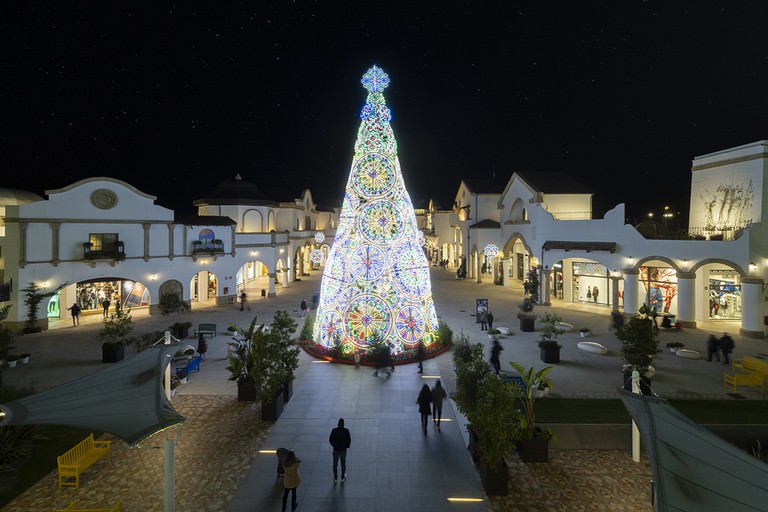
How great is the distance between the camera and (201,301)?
29.4 meters

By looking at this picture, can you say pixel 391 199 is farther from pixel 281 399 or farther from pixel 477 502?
pixel 477 502

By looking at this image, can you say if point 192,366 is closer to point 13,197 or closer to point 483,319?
point 483,319

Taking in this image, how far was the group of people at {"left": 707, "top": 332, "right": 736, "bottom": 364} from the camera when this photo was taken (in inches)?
618

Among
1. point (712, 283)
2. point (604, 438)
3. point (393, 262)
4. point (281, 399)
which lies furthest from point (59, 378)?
point (712, 283)

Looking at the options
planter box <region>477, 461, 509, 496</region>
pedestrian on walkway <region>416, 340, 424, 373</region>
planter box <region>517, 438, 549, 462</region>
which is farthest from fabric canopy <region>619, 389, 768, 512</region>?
pedestrian on walkway <region>416, 340, 424, 373</region>

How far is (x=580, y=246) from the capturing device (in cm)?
2706

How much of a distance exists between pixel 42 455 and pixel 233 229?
68.8 ft

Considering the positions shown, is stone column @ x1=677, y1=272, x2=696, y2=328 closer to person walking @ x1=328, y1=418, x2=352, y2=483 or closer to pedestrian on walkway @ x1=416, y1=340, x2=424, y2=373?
pedestrian on walkway @ x1=416, y1=340, x2=424, y2=373

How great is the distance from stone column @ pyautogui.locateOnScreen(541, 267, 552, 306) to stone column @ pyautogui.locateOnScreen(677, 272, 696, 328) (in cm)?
830

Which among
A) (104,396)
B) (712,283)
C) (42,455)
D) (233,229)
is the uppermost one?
(233,229)

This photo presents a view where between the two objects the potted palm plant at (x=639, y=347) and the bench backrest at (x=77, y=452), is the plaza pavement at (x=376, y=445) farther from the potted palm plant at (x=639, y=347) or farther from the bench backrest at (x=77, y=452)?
the potted palm plant at (x=639, y=347)

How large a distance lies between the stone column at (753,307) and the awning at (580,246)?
22.1 ft

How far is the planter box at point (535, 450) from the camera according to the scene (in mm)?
9188

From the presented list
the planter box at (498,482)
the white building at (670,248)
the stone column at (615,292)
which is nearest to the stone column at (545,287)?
the white building at (670,248)
